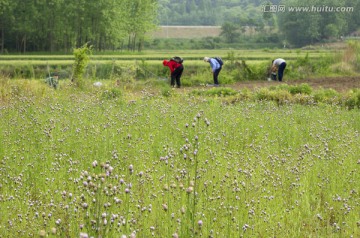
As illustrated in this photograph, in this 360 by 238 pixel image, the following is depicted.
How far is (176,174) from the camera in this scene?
641cm

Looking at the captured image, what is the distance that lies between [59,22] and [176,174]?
47.9 metres

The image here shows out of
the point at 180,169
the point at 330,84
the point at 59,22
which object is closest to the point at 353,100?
the point at 330,84

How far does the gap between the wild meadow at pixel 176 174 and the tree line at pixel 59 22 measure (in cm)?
3933

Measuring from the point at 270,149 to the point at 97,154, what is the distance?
112 inches

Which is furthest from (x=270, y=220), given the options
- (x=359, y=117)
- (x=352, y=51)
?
(x=352, y=51)

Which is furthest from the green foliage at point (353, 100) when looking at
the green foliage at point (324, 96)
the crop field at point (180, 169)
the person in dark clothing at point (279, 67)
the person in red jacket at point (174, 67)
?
the person in dark clothing at point (279, 67)

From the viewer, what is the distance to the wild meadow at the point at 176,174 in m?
4.96

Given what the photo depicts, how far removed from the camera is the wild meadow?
496cm

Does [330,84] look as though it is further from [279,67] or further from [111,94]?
[111,94]

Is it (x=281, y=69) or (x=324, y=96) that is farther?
(x=281, y=69)

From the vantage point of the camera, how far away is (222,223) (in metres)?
5.36

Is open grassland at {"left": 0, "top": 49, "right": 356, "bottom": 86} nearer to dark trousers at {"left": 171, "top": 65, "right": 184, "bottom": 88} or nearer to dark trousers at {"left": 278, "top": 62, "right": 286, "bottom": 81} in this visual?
dark trousers at {"left": 278, "top": 62, "right": 286, "bottom": 81}

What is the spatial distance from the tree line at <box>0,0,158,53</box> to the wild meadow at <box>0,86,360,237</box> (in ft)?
129

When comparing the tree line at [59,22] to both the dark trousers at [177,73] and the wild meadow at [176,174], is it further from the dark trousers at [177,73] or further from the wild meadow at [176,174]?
the wild meadow at [176,174]
